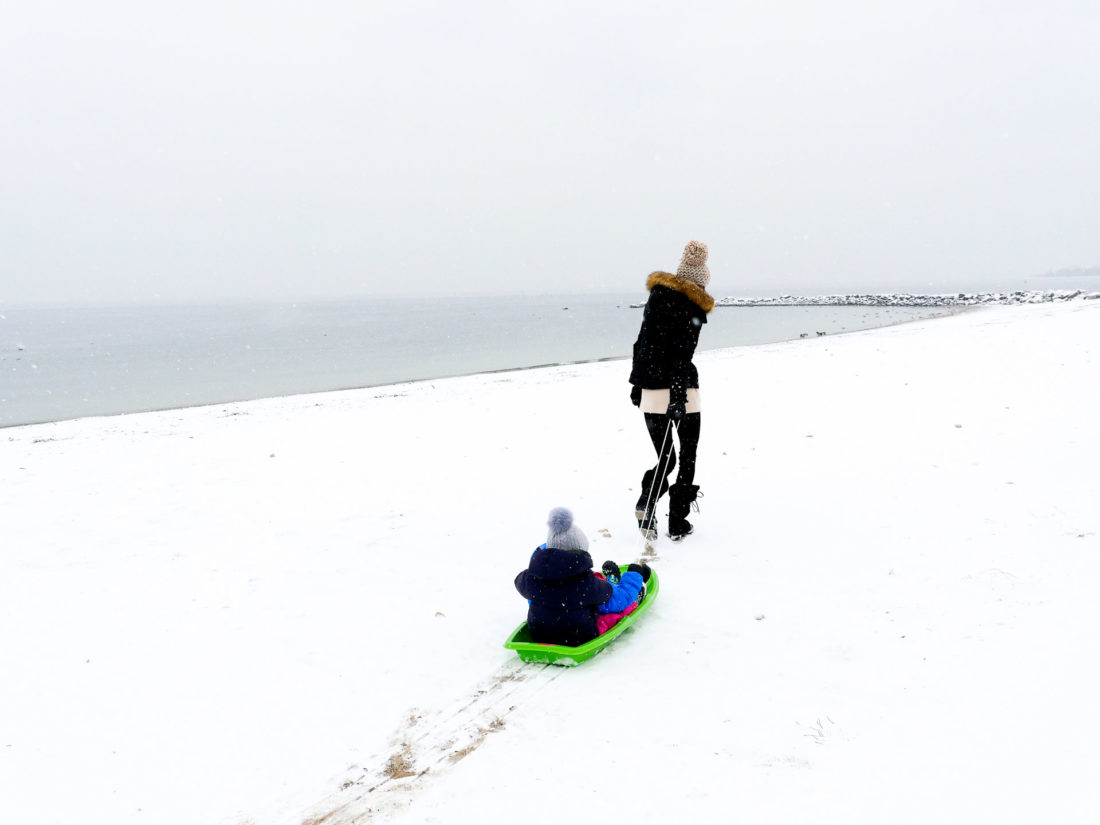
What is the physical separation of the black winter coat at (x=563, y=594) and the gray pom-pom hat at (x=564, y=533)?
9 cm

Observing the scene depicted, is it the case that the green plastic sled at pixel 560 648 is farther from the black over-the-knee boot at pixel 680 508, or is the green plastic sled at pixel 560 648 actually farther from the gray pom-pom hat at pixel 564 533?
the black over-the-knee boot at pixel 680 508

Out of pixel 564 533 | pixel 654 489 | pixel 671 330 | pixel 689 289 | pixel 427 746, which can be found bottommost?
pixel 427 746

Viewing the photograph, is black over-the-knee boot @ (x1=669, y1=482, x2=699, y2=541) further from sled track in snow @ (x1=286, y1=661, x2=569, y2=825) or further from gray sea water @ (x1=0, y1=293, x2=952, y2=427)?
gray sea water @ (x1=0, y1=293, x2=952, y2=427)

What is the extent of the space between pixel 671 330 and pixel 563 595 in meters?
2.81

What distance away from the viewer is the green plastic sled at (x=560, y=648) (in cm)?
457

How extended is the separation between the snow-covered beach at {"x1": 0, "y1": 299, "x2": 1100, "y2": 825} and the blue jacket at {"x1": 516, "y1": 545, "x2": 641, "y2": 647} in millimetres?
308

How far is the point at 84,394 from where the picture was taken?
124 feet

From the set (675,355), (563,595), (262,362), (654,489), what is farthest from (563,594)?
(262,362)

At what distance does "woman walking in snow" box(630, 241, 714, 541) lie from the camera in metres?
6.23

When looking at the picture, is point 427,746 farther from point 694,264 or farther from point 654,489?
point 694,264

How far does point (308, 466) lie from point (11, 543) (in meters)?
3.84

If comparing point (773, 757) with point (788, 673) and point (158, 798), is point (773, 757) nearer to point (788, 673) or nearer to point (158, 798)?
point (788, 673)

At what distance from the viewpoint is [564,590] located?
15.1 feet

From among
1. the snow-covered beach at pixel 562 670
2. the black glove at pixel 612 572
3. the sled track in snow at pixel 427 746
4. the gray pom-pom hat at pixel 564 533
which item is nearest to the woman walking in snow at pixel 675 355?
the snow-covered beach at pixel 562 670
